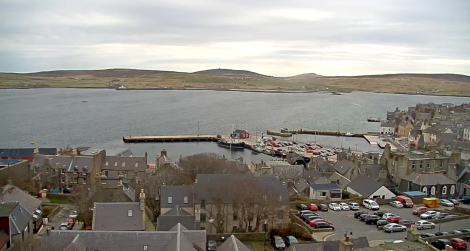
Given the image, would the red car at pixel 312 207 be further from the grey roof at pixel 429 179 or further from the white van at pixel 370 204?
the grey roof at pixel 429 179

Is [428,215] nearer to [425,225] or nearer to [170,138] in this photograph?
[425,225]

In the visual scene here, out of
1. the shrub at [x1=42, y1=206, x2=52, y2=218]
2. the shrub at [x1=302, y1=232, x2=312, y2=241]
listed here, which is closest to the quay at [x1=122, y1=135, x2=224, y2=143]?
the shrub at [x1=42, y1=206, x2=52, y2=218]

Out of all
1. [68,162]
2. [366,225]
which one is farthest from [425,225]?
[68,162]

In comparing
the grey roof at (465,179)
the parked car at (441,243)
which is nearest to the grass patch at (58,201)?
the parked car at (441,243)

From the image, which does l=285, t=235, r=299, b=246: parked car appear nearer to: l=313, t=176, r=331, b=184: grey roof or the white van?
the white van

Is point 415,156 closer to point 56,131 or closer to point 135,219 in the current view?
point 135,219

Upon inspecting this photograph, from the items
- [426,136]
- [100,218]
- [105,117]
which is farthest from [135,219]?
[105,117]
